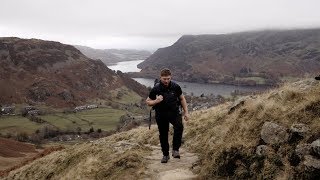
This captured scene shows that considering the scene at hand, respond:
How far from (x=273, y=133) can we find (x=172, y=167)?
359 centimetres

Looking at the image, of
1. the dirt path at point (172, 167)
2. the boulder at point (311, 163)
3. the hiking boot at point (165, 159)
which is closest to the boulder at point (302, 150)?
the boulder at point (311, 163)

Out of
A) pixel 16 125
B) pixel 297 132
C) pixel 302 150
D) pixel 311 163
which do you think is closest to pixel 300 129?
pixel 297 132

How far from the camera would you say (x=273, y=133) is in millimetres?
10852

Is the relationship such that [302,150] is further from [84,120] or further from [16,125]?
[84,120]

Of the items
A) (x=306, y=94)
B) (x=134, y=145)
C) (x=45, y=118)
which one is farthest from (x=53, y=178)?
(x=45, y=118)

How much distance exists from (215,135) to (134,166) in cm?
323

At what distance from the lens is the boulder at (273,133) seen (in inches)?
416

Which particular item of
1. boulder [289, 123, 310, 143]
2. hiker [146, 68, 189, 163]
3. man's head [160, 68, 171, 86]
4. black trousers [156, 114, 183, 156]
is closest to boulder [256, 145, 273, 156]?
boulder [289, 123, 310, 143]

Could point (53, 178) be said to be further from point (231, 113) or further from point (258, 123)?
point (258, 123)

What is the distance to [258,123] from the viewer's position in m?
11.8

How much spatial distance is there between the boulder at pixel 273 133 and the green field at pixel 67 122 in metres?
143

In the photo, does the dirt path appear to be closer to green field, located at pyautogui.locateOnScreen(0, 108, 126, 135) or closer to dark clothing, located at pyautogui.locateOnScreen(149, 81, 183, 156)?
dark clothing, located at pyautogui.locateOnScreen(149, 81, 183, 156)

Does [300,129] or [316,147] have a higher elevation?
[300,129]

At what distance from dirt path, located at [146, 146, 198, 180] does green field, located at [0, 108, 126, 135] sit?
139m
